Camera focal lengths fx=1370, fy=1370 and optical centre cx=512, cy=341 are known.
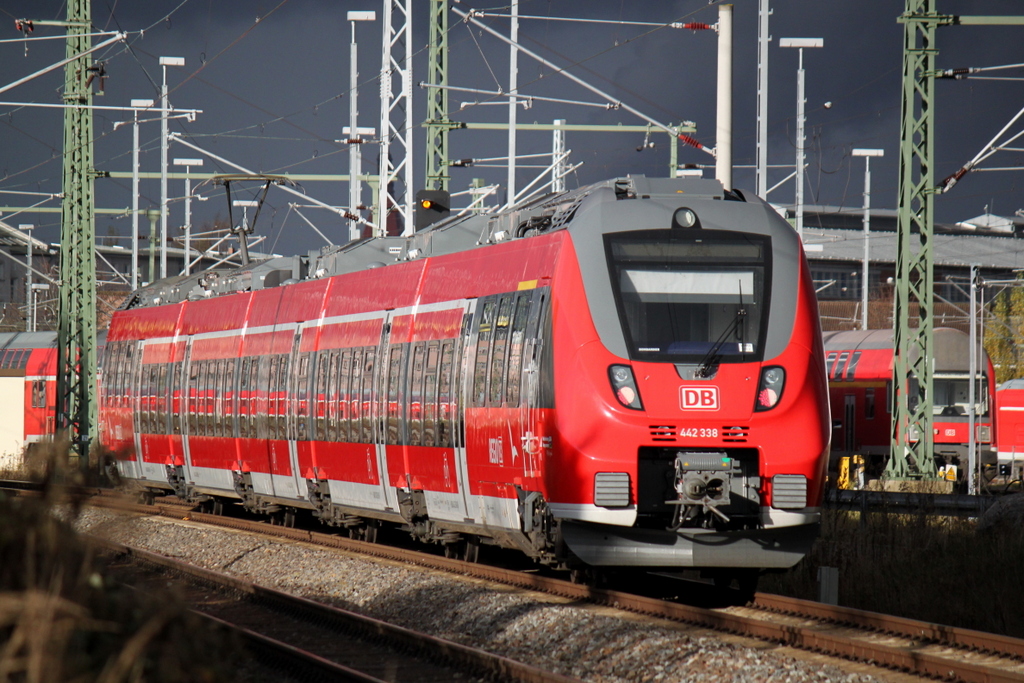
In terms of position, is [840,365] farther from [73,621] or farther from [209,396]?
[73,621]

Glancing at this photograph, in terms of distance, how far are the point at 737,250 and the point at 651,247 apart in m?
0.77

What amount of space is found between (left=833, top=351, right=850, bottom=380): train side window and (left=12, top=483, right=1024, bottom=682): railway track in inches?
954

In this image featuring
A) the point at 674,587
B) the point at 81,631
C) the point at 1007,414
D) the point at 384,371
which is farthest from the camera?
the point at 1007,414

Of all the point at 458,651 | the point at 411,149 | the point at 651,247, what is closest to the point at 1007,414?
the point at 411,149

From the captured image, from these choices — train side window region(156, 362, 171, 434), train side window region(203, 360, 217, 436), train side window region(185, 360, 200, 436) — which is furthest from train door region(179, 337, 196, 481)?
train side window region(203, 360, 217, 436)

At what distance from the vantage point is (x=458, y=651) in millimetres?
9953

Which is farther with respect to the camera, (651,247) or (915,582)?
(915,582)

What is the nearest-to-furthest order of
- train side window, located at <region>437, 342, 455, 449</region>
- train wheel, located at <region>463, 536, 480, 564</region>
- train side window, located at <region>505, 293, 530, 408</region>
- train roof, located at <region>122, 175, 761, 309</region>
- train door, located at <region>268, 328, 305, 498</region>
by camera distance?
train roof, located at <region>122, 175, 761, 309</region> → train side window, located at <region>505, 293, 530, 408</region> → train side window, located at <region>437, 342, 455, 449</region> → train wheel, located at <region>463, 536, 480, 564</region> → train door, located at <region>268, 328, 305, 498</region>

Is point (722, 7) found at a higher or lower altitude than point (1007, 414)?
higher

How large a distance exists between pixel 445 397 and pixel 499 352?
4.95 feet

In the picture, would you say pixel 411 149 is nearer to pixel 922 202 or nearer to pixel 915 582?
pixel 922 202

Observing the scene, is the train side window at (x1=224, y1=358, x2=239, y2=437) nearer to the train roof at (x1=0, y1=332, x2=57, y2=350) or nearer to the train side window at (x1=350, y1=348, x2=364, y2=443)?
the train side window at (x1=350, y1=348, x2=364, y2=443)

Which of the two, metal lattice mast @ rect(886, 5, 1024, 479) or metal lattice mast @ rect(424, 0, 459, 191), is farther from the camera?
metal lattice mast @ rect(424, 0, 459, 191)

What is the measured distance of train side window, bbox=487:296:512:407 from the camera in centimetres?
1348
